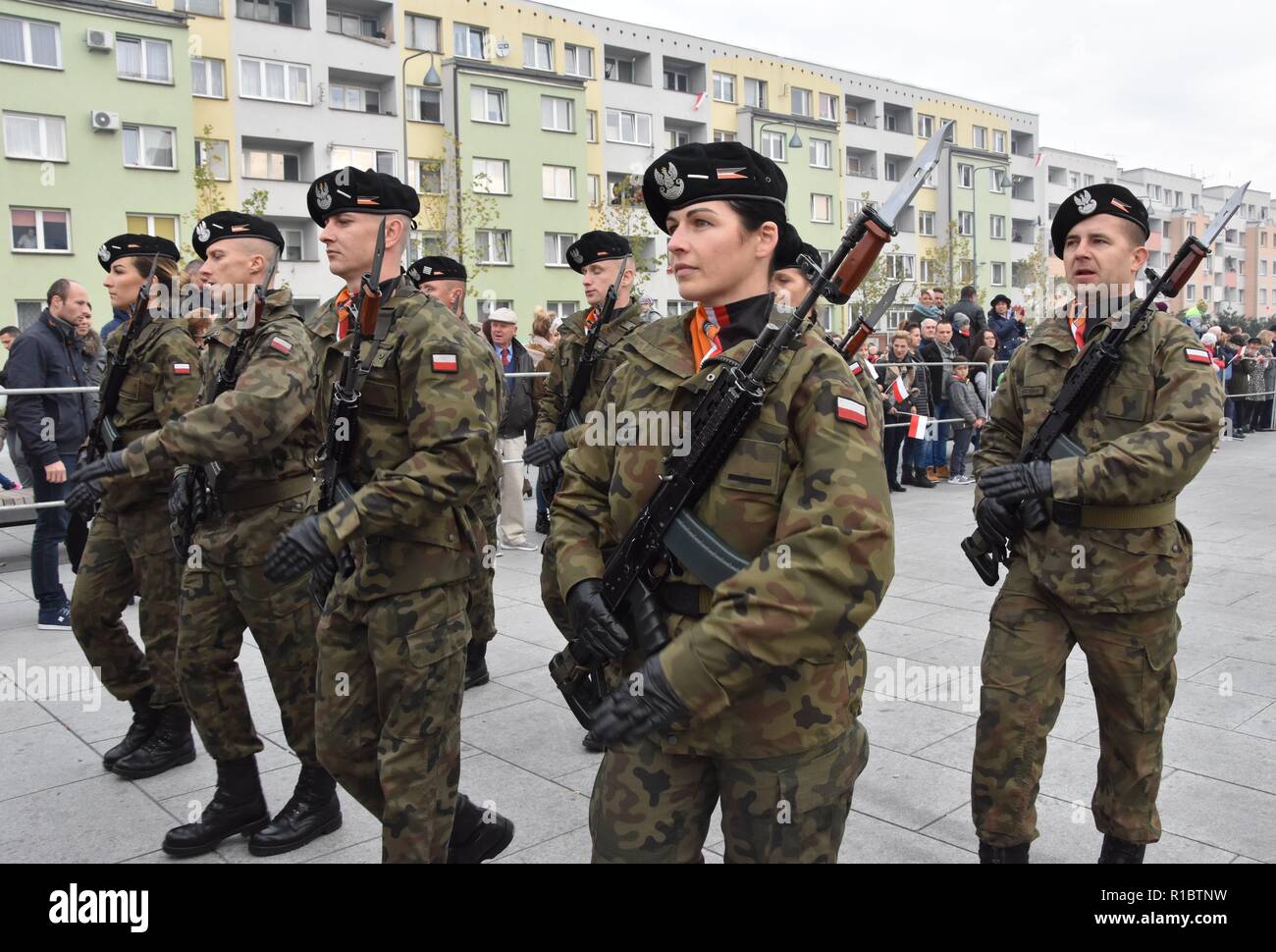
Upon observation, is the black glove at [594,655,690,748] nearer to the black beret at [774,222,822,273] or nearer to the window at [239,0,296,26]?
the black beret at [774,222,822,273]

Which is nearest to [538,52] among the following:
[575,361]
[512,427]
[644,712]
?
[512,427]

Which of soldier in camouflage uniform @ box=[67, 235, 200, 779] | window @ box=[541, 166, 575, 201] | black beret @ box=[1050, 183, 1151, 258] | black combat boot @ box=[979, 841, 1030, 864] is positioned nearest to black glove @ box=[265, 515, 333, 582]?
soldier in camouflage uniform @ box=[67, 235, 200, 779]

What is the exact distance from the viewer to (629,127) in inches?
1838

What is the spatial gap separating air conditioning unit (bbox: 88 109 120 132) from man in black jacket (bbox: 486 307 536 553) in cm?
2622

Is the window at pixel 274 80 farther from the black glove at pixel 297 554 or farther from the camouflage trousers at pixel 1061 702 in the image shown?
the camouflage trousers at pixel 1061 702

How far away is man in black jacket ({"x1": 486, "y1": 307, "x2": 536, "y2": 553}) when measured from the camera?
998cm

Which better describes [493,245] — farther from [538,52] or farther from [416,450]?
[416,450]

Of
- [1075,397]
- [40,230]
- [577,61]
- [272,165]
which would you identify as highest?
[577,61]

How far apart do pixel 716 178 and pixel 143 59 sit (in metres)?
35.8

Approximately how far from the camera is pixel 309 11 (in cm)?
3691

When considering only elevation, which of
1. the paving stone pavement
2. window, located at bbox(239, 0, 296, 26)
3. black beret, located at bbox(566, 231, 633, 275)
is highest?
window, located at bbox(239, 0, 296, 26)
